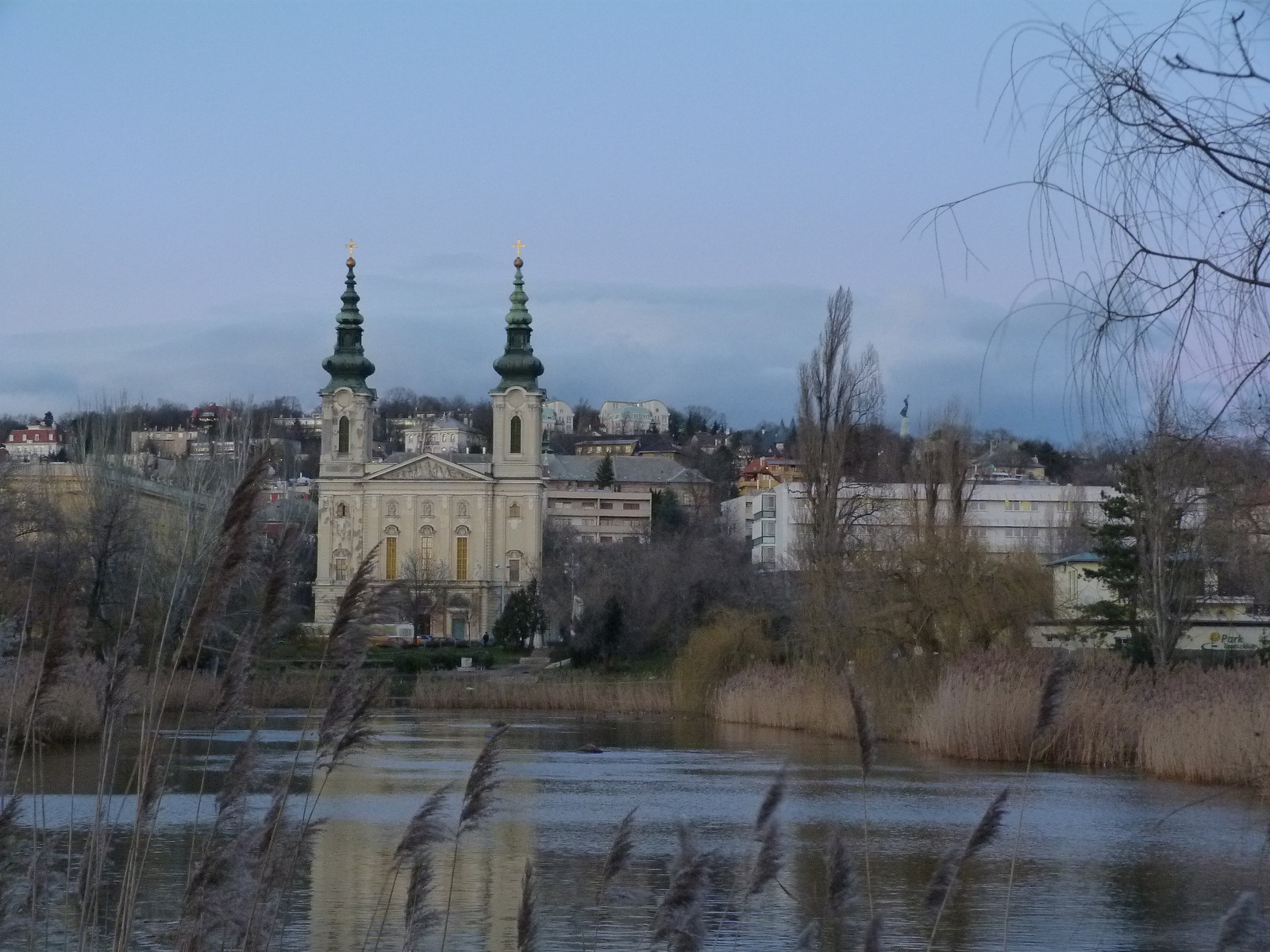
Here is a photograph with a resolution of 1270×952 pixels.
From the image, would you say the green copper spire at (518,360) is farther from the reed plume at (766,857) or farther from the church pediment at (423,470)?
the reed plume at (766,857)

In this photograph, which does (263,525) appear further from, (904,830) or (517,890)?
(904,830)

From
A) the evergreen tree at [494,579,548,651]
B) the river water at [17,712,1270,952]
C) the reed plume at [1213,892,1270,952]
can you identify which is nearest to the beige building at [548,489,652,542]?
the evergreen tree at [494,579,548,651]

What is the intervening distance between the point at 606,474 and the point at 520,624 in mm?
57428

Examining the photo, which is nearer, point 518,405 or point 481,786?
point 481,786

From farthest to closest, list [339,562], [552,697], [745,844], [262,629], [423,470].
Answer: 1. [423,470]
2. [339,562]
3. [552,697]
4. [745,844]
5. [262,629]

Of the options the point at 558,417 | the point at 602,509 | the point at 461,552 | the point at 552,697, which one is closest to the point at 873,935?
the point at 552,697

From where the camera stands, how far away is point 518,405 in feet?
310

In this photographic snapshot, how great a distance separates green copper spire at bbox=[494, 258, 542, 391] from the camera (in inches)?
3703

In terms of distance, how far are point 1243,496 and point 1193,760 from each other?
4.09 m

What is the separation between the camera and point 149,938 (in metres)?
8.77

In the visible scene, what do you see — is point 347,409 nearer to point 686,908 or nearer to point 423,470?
point 423,470

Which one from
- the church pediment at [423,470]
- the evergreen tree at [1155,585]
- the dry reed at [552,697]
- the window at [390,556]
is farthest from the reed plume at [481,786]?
the church pediment at [423,470]

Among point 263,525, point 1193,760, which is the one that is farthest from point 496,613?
point 263,525

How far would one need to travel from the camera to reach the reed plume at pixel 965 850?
495cm
